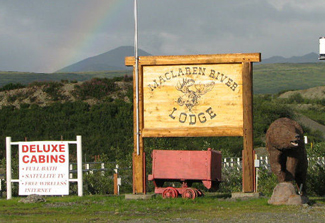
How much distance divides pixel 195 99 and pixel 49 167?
14.8ft

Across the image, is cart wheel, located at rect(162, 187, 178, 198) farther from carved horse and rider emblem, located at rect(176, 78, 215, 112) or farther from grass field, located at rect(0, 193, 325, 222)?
carved horse and rider emblem, located at rect(176, 78, 215, 112)

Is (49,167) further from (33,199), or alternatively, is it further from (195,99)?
(195,99)

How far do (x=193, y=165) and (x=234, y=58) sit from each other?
127 inches

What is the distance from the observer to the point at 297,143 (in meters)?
14.3

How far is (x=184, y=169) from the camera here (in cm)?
1662

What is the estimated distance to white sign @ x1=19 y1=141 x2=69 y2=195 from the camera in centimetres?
1761

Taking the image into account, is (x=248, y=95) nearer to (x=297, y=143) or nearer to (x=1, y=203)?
(x=297, y=143)

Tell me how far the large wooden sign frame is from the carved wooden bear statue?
84.9 inches

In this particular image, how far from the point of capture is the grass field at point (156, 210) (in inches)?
488

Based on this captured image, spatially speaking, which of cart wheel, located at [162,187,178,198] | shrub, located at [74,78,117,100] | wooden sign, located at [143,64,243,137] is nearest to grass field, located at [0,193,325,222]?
cart wheel, located at [162,187,178,198]

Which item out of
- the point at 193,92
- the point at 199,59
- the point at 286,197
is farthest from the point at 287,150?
the point at 199,59

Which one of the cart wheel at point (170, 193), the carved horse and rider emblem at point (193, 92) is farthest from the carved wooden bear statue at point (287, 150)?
the carved horse and rider emblem at point (193, 92)

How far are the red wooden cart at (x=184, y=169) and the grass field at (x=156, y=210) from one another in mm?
424

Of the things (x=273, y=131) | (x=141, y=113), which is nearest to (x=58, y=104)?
(x=141, y=113)
